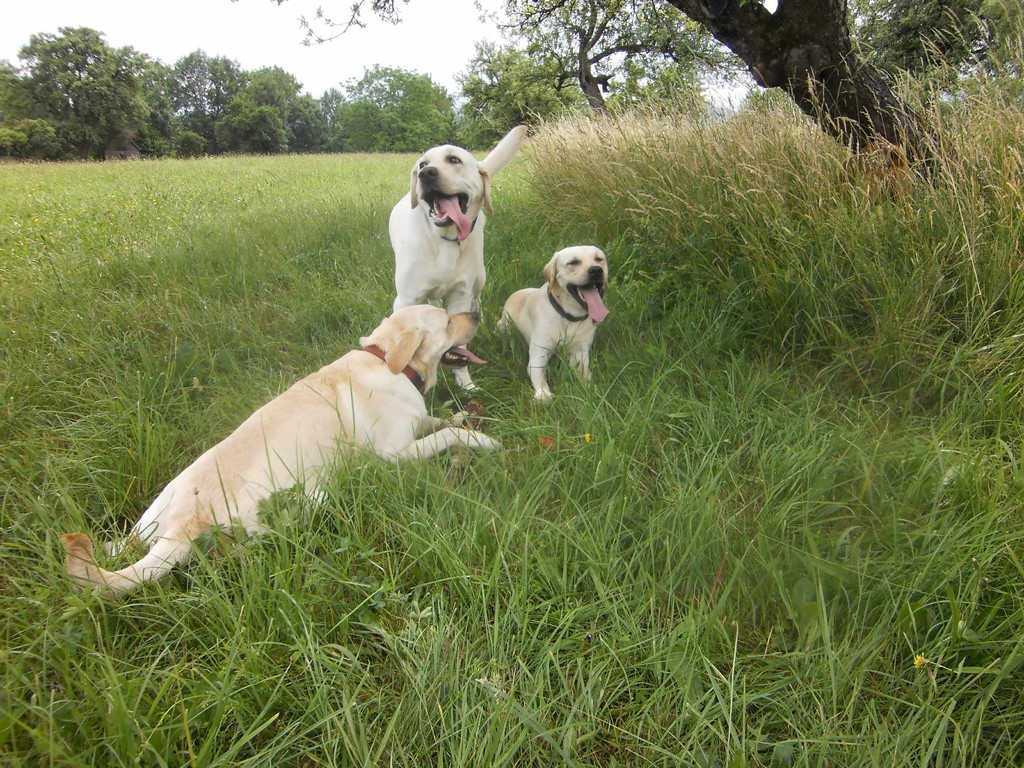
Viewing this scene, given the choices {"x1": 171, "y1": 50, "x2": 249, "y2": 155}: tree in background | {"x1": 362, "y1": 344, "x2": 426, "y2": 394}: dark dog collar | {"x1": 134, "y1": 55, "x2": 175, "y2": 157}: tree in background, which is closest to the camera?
{"x1": 362, "y1": 344, "x2": 426, "y2": 394}: dark dog collar

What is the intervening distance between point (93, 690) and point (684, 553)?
1549mm

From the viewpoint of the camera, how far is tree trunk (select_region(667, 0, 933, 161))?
3619mm

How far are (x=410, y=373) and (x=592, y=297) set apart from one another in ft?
4.04

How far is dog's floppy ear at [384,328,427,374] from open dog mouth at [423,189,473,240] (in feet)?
3.07

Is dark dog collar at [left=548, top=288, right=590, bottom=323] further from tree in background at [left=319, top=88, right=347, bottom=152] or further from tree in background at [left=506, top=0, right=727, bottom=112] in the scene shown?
tree in background at [left=319, top=88, right=347, bottom=152]

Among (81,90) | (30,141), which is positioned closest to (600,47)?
(30,141)

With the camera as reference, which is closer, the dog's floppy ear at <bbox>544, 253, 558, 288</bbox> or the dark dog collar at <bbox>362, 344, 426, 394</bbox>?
the dark dog collar at <bbox>362, 344, 426, 394</bbox>

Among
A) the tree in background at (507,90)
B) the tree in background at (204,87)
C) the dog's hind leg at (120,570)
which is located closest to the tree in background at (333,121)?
the tree in background at (204,87)

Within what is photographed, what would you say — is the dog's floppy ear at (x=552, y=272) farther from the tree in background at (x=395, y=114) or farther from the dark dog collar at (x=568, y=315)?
the tree in background at (x=395, y=114)

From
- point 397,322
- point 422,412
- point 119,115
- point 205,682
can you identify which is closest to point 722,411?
point 422,412

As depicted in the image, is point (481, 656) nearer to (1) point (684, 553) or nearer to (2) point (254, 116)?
(1) point (684, 553)

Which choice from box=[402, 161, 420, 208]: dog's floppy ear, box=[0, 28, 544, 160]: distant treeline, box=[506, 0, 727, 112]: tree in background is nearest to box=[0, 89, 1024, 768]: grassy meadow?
box=[402, 161, 420, 208]: dog's floppy ear

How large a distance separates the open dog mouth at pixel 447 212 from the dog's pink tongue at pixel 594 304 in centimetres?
83

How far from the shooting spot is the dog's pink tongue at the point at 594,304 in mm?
3180
